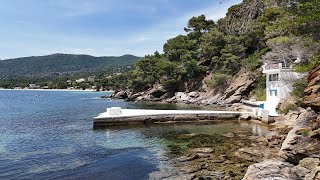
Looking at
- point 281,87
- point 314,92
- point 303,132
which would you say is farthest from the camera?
point 281,87

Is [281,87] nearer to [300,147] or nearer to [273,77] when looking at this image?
[273,77]

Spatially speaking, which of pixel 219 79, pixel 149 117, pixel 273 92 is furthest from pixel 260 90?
pixel 149 117

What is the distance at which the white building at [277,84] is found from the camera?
124ft

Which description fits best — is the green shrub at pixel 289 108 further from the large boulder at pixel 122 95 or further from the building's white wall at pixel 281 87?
the large boulder at pixel 122 95

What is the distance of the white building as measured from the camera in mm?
37688

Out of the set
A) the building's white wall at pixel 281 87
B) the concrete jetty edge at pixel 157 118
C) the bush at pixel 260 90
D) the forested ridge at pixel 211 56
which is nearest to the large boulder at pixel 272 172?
the concrete jetty edge at pixel 157 118

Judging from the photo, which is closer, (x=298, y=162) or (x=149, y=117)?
(x=298, y=162)

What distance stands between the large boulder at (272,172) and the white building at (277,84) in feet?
84.7

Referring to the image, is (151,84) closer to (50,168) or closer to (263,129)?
(263,129)

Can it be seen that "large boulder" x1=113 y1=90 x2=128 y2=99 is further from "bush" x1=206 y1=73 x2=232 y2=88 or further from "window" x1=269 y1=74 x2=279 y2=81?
"window" x1=269 y1=74 x2=279 y2=81

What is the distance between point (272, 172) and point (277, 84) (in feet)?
98.7

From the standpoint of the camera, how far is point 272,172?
36.2 feet

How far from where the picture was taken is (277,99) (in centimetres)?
3859

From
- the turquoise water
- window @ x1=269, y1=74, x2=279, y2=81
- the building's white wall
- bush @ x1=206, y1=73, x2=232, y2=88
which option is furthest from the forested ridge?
the turquoise water
